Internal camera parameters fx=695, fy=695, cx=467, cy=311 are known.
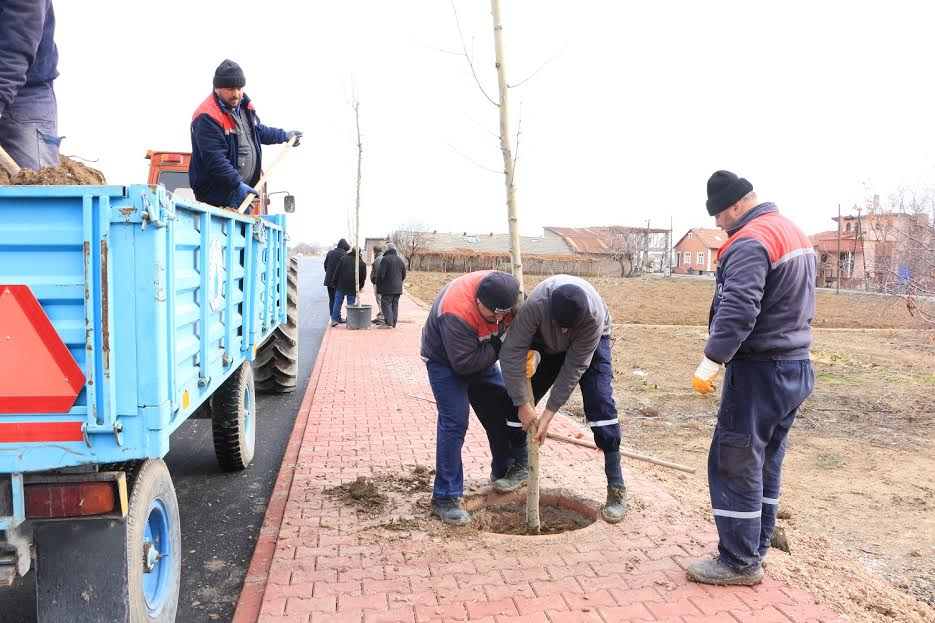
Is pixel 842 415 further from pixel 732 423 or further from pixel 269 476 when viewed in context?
pixel 269 476

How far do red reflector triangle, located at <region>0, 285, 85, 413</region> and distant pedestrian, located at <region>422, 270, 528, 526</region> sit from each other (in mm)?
2158

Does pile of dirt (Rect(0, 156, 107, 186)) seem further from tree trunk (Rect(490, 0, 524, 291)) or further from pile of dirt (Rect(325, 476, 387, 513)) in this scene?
pile of dirt (Rect(325, 476, 387, 513))

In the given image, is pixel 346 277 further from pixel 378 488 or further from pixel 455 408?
pixel 455 408

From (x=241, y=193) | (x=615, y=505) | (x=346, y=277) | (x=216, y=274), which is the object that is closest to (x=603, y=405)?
(x=615, y=505)

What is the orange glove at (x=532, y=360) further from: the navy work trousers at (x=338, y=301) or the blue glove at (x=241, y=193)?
the navy work trousers at (x=338, y=301)

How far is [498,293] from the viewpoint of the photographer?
13.0 ft

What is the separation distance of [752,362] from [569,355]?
1.08 metres

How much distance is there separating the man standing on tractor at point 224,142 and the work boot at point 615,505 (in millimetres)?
3379

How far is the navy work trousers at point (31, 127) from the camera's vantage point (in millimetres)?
3678

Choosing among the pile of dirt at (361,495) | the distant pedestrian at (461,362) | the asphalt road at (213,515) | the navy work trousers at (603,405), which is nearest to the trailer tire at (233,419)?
the asphalt road at (213,515)

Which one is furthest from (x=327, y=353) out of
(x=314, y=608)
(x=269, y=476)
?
(x=314, y=608)

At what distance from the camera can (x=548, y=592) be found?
11.3 ft

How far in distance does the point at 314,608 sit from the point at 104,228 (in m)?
1.98

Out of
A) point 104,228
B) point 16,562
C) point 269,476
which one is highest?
point 104,228
